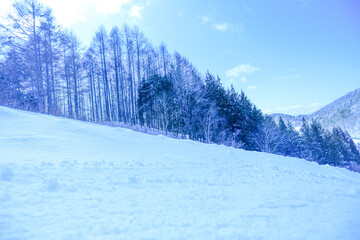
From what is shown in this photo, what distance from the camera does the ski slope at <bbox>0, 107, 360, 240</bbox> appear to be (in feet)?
5.44

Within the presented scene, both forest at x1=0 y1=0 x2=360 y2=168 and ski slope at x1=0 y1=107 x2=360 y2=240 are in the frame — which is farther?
forest at x1=0 y1=0 x2=360 y2=168

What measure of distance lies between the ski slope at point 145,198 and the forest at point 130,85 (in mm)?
10536

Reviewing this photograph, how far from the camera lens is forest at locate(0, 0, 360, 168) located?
11742 millimetres

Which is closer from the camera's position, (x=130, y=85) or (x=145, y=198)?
(x=145, y=198)

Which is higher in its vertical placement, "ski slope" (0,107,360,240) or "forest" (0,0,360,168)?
"forest" (0,0,360,168)

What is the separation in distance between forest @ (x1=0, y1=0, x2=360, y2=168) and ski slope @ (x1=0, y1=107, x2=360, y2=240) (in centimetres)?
1054

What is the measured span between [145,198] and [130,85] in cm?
1906

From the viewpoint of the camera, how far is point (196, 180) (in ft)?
10.7

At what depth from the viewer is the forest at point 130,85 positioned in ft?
38.5

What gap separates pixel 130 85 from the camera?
20000 mm

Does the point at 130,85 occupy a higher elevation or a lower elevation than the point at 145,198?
higher

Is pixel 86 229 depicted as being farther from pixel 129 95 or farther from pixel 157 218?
pixel 129 95

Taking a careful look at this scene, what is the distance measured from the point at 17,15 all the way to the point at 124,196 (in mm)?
15313

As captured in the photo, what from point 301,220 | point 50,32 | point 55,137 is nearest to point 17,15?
point 50,32
